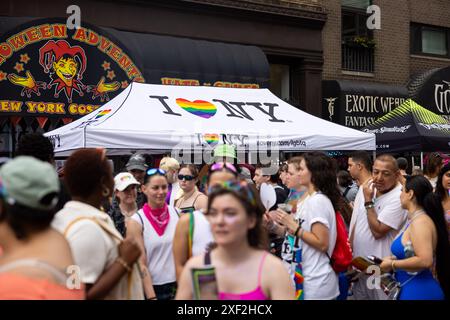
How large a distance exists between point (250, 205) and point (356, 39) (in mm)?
15466

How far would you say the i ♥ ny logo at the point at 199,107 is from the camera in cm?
977

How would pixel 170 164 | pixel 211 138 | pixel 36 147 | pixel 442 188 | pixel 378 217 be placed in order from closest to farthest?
pixel 36 147, pixel 378 217, pixel 442 188, pixel 170 164, pixel 211 138

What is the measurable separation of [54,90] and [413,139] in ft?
23.4

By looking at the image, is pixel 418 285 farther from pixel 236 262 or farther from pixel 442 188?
pixel 236 262

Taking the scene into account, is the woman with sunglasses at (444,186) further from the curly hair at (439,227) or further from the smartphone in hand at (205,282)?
the smartphone in hand at (205,282)

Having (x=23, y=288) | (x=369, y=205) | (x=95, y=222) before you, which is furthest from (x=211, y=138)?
(x=23, y=288)

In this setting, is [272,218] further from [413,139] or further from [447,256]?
[413,139]

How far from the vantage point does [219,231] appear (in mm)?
3143

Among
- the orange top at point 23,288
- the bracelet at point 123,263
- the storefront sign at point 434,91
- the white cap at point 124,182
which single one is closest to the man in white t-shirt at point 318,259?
the white cap at point 124,182

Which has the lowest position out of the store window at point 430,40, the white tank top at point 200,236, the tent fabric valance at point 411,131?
the white tank top at point 200,236

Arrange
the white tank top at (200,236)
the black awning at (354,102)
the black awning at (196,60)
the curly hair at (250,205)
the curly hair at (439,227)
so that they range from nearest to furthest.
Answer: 1. the curly hair at (250,205)
2. the white tank top at (200,236)
3. the curly hair at (439,227)
4. the black awning at (196,60)
5. the black awning at (354,102)

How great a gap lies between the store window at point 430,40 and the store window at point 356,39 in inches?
82.8

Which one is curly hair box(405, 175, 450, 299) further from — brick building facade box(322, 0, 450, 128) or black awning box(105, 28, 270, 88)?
brick building facade box(322, 0, 450, 128)
